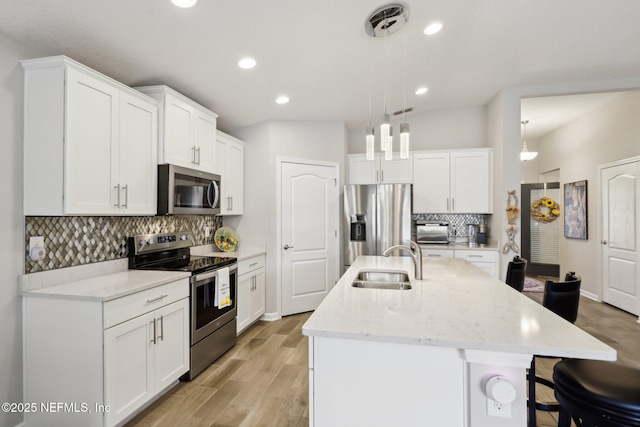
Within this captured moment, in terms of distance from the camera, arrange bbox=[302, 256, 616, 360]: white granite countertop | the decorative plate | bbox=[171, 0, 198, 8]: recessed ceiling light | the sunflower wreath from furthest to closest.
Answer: the sunflower wreath, the decorative plate, bbox=[171, 0, 198, 8]: recessed ceiling light, bbox=[302, 256, 616, 360]: white granite countertop

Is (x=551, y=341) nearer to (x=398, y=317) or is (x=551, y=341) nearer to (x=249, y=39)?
(x=398, y=317)

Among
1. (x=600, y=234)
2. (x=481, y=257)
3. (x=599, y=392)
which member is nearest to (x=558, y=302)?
(x=599, y=392)

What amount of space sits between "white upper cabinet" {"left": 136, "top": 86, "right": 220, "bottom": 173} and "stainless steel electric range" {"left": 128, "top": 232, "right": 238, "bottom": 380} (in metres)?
0.72

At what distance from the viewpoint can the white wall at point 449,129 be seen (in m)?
4.87

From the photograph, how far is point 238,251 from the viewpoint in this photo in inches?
158

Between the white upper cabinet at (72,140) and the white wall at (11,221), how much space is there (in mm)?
47

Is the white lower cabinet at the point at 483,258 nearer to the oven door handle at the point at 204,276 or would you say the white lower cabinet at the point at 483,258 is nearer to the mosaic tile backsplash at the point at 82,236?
the oven door handle at the point at 204,276

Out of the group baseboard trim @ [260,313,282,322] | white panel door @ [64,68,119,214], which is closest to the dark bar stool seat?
white panel door @ [64,68,119,214]

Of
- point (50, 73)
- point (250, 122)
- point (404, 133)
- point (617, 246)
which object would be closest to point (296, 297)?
point (250, 122)

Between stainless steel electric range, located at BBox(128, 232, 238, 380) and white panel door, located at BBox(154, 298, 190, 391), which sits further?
stainless steel electric range, located at BBox(128, 232, 238, 380)

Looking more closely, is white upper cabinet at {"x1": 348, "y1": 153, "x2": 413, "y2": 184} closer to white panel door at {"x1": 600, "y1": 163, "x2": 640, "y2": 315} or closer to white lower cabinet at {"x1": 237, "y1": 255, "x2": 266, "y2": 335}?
white lower cabinet at {"x1": 237, "y1": 255, "x2": 266, "y2": 335}

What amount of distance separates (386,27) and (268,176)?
2.18m

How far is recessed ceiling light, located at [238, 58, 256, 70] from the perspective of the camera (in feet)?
9.03

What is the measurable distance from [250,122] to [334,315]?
3.31m
